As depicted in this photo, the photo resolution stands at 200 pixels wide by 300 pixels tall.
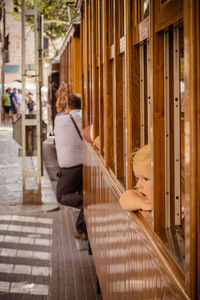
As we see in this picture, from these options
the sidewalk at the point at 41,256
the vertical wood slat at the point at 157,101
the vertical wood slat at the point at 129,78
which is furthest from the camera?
the sidewalk at the point at 41,256

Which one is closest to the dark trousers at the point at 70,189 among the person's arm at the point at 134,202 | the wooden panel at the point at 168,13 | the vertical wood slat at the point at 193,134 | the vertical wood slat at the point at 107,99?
the vertical wood slat at the point at 107,99

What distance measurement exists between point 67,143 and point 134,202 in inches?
177

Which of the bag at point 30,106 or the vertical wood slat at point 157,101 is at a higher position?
the bag at point 30,106

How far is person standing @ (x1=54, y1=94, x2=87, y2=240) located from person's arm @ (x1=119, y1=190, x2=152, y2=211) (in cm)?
436

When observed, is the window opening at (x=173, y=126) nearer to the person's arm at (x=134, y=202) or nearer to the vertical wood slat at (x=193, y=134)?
the person's arm at (x=134, y=202)

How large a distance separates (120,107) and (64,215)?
517 cm

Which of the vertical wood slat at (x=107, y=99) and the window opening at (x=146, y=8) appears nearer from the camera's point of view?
the window opening at (x=146, y=8)

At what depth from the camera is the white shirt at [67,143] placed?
701 cm

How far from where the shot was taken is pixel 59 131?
7051 mm

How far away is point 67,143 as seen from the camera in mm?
7012

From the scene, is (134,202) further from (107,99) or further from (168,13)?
(107,99)

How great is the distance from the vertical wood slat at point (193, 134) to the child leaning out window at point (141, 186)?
903 mm

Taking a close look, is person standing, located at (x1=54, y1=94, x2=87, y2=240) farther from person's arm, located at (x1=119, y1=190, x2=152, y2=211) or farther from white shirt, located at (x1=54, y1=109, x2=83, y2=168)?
person's arm, located at (x1=119, y1=190, x2=152, y2=211)

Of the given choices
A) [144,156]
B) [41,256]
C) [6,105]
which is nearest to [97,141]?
[41,256]
